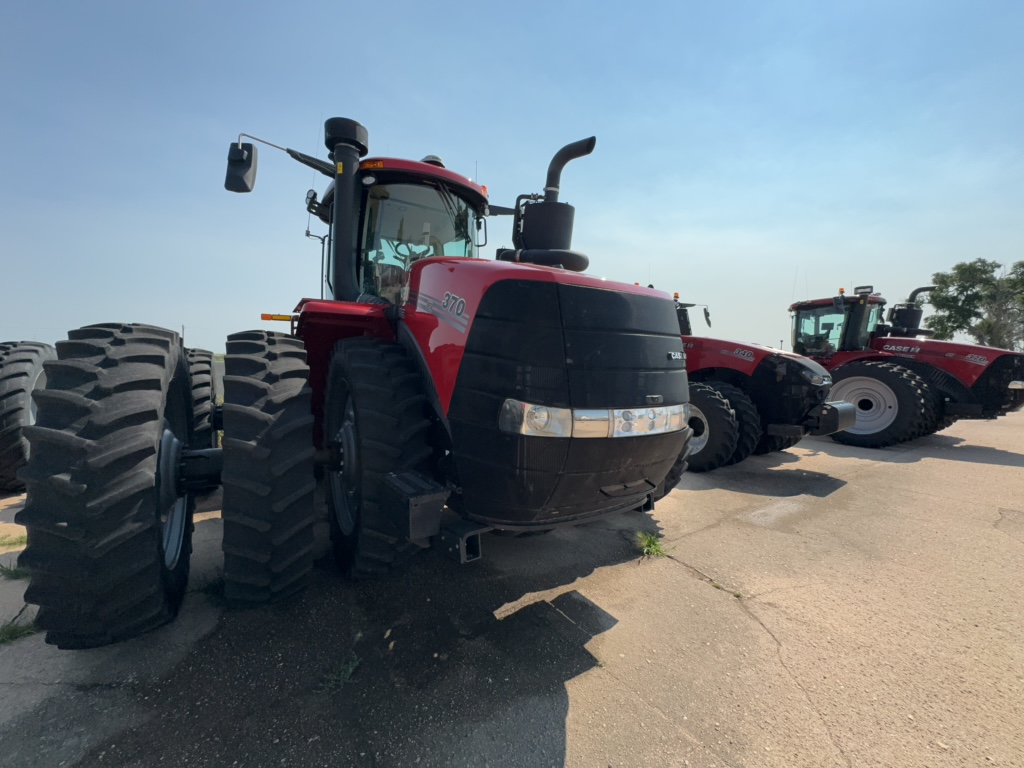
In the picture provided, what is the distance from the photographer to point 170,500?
2234mm

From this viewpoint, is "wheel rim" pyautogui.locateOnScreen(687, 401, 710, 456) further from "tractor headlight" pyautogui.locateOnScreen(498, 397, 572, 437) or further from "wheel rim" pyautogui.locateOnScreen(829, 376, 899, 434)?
"tractor headlight" pyautogui.locateOnScreen(498, 397, 572, 437)

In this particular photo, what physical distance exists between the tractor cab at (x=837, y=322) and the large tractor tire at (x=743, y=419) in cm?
387

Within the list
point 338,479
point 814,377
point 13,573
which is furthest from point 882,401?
point 13,573

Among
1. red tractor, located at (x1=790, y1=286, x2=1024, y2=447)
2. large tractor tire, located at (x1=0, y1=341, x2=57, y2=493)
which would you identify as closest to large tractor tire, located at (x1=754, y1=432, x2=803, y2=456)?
red tractor, located at (x1=790, y1=286, x2=1024, y2=447)

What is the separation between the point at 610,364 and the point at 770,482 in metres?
4.26

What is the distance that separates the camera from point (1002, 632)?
2.42 m

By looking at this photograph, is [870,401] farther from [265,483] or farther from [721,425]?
[265,483]

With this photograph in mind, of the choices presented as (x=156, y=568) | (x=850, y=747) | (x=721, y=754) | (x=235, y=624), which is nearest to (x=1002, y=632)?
(x=850, y=747)

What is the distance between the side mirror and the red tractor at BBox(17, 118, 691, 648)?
2.87 feet

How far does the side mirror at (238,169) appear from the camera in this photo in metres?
2.64

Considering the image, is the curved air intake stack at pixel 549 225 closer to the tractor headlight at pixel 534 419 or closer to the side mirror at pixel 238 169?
the tractor headlight at pixel 534 419

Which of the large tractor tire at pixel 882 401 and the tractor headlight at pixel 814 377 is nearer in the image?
the tractor headlight at pixel 814 377

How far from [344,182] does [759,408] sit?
509 centimetres

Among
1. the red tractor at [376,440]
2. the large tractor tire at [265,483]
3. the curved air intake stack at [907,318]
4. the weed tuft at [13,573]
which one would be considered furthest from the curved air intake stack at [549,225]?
the curved air intake stack at [907,318]
